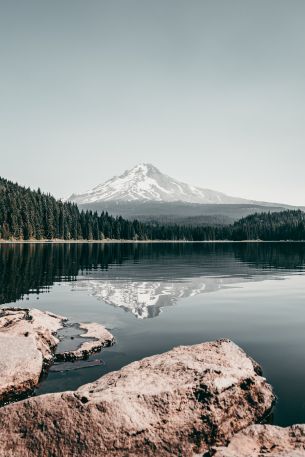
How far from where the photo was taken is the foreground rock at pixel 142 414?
951 cm

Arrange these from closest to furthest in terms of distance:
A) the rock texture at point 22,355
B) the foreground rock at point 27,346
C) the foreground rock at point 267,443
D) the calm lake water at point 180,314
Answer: the foreground rock at point 267,443 → the rock texture at point 22,355 → the foreground rock at point 27,346 → the calm lake water at point 180,314

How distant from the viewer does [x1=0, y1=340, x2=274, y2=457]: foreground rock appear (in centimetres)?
951

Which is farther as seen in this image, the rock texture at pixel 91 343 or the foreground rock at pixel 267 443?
the rock texture at pixel 91 343

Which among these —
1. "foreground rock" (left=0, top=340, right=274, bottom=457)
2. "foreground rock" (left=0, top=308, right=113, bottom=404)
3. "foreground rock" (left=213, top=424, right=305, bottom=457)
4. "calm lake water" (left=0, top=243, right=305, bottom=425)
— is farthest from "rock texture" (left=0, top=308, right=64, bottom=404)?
"foreground rock" (left=213, top=424, right=305, bottom=457)

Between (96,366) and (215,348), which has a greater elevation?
(215,348)

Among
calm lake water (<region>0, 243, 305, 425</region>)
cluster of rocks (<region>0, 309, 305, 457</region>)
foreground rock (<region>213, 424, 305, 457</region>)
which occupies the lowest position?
calm lake water (<region>0, 243, 305, 425</region>)

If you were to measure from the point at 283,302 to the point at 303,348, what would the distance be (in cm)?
1492

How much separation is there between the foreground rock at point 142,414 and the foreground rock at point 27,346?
343 cm

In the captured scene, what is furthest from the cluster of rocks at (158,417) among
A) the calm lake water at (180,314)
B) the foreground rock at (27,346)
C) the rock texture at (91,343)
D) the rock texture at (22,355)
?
the rock texture at (91,343)

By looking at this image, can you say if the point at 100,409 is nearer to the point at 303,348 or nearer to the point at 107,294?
the point at 303,348

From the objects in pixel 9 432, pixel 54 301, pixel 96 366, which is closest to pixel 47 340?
pixel 96 366

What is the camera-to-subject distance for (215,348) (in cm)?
1518

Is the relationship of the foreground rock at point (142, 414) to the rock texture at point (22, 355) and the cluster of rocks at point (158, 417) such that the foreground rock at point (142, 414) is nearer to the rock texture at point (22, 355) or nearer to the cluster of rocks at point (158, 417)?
the cluster of rocks at point (158, 417)

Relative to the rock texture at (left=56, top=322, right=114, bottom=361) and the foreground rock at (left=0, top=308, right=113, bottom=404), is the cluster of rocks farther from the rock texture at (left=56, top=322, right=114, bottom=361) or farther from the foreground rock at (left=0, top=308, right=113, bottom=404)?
the rock texture at (left=56, top=322, right=114, bottom=361)
